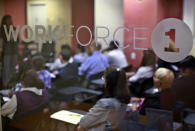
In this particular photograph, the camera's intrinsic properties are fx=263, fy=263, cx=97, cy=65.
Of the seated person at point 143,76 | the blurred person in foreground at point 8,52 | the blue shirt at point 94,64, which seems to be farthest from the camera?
the blurred person in foreground at point 8,52

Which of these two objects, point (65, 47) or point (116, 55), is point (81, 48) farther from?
point (116, 55)

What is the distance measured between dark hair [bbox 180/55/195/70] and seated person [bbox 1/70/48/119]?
1302mm

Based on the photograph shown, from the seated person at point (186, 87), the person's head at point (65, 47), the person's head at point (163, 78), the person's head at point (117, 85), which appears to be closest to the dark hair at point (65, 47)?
the person's head at point (65, 47)

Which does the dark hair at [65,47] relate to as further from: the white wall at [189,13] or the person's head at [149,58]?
the white wall at [189,13]

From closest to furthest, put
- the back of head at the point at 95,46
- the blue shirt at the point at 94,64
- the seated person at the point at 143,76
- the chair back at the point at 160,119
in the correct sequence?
the chair back at the point at 160,119 → the seated person at the point at 143,76 → the back of head at the point at 95,46 → the blue shirt at the point at 94,64

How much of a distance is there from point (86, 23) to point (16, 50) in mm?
774

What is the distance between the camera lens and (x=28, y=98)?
2.41 m

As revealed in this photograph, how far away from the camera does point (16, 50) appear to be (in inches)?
95.9

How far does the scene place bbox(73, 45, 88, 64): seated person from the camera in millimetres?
2203

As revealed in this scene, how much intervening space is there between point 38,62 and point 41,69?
7 cm

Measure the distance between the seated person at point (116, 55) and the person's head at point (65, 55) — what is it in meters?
0.44

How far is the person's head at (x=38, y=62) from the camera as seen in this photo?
2400 mm

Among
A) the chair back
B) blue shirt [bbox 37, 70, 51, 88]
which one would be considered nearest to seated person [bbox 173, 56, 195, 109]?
the chair back

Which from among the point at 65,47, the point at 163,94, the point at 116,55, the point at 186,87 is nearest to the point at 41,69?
the point at 65,47
